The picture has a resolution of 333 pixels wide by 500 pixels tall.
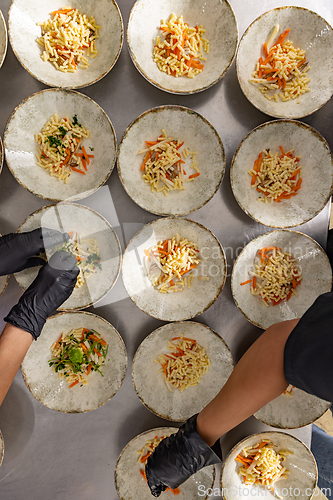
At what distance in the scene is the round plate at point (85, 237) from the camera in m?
1.67

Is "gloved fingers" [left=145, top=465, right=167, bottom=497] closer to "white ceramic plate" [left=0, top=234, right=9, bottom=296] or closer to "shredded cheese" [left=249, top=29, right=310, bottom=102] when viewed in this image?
"white ceramic plate" [left=0, top=234, right=9, bottom=296]

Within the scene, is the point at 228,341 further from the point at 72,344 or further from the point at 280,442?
the point at 72,344

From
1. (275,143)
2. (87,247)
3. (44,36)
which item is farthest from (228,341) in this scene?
(44,36)

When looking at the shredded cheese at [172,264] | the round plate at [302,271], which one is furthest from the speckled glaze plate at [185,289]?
the round plate at [302,271]

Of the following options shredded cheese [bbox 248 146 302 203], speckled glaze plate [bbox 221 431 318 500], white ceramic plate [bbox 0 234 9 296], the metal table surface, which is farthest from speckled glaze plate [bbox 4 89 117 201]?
speckled glaze plate [bbox 221 431 318 500]

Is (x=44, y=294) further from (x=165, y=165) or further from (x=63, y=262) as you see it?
(x=165, y=165)

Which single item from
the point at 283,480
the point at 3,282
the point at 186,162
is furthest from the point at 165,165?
the point at 283,480

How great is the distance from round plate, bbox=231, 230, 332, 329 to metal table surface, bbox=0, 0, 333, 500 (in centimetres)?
16

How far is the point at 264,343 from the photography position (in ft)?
3.56

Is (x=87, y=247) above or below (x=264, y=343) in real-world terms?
below

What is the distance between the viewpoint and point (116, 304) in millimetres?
1886

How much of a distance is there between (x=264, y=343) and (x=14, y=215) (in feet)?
5.27

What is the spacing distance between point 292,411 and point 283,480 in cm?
47

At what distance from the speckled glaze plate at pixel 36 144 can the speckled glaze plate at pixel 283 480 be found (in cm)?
178
